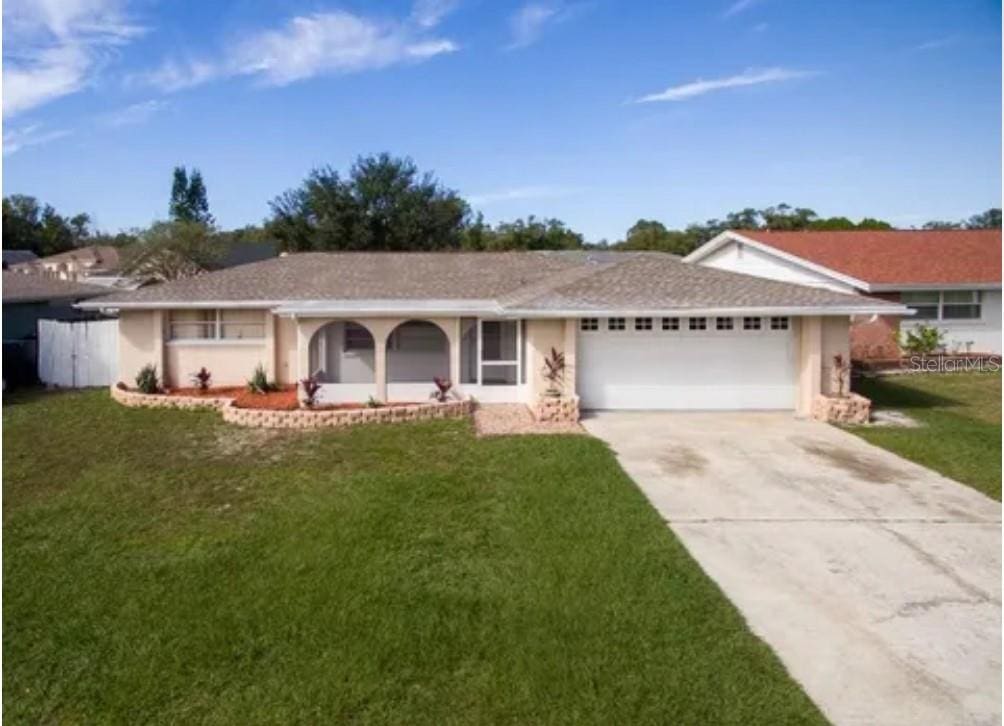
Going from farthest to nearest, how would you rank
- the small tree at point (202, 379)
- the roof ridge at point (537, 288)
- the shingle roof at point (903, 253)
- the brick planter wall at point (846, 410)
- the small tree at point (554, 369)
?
1. the shingle roof at point (903, 253)
2. the small tree at point (202, 379)
3. the roof ridge at point (537, 288)
4. the small tree at point (554, 369)
5. the brick planter wall at point (846, 410)

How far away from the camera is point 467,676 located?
5.81 meters

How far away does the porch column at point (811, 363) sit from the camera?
1641 cm

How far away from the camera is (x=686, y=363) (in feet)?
55.4

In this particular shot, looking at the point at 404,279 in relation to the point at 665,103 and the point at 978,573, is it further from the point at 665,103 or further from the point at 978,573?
the point at 978,573

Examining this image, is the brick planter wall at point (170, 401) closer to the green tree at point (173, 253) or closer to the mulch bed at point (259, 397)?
the mulch bed at point (259, 397)

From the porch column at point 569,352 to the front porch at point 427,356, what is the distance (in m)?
0.02

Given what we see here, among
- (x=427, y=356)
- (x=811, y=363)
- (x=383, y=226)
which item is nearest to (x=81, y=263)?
(x=383, y=226)

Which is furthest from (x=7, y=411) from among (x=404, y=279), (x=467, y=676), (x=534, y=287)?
(x=467, y=676)

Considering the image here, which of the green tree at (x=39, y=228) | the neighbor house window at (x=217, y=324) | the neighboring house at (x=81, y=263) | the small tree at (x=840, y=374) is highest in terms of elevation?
the green tree at (x=39, y=228)

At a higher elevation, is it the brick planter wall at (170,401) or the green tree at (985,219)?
the green tree at (985,219)

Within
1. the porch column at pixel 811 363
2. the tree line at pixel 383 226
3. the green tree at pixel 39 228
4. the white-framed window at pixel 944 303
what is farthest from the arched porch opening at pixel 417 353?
the green tree at pixel 39 228

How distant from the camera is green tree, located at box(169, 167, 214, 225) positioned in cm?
8038

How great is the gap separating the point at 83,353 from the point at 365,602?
679 inches

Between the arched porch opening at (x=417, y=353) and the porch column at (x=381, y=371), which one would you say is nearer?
the porch column at (x=381, y=371)
